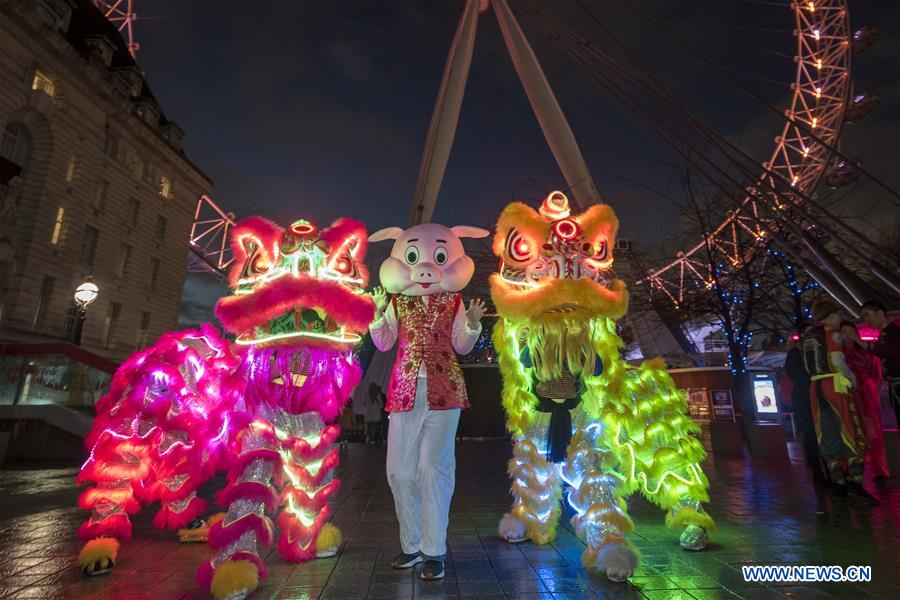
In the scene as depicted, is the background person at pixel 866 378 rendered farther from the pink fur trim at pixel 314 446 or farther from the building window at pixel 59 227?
the building window at pixel 59 227

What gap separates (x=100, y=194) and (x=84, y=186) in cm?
140

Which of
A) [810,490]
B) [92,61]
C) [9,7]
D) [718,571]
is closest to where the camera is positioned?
[718,571]

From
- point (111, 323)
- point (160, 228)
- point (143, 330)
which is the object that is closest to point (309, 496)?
point (111, 323)

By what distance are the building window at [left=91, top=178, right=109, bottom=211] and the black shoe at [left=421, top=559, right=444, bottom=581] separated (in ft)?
79.7

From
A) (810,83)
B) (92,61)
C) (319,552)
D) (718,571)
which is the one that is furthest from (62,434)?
(810,83)

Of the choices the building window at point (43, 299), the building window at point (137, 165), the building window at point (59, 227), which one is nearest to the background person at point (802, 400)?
the building window at point (43, 299)

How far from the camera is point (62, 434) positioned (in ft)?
32.1

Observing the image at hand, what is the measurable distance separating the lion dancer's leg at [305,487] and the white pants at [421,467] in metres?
0.45

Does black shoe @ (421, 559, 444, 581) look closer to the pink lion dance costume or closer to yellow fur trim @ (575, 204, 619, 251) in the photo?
the pink lion dance costume

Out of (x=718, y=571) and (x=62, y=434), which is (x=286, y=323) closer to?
(x=718, y=571)

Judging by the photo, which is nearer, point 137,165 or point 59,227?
point 59,227

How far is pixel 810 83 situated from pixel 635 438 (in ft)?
72.6

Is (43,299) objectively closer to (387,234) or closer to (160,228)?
(160,228)

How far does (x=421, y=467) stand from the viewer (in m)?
3.06
